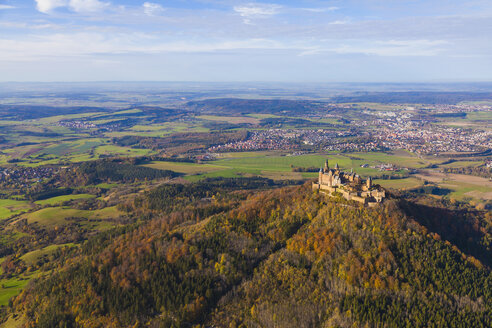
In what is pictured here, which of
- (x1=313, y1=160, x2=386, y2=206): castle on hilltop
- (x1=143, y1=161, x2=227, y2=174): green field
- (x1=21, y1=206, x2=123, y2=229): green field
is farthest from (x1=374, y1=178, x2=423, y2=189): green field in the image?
(x1=21, y1=206, x2=123, y2=229): green field

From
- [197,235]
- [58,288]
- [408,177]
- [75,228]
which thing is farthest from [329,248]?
[408,177]

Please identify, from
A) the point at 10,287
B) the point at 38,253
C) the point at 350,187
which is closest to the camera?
the point at 10,287

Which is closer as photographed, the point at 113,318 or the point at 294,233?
the point at 113,318

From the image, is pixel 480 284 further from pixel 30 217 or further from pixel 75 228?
pixel 30 217

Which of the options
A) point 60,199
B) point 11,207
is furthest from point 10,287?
point 60,199

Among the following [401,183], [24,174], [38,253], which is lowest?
[38,253]

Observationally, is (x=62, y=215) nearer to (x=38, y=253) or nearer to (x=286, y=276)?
(x=38, y=253)

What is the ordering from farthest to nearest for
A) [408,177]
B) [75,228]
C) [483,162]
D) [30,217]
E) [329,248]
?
[483,162] → [408,177] → [30,217] → [75,228] → [329,248]
